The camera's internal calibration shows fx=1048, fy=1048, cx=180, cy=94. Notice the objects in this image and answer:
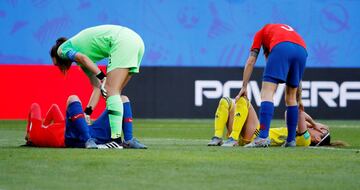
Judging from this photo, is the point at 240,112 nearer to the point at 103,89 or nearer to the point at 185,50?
the point at 103,89

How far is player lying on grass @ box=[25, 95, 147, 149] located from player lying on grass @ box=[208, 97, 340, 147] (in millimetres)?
1103

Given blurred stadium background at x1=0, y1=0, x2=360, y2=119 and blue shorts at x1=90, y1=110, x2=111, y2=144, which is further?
blurred stadium background at x1=0, y1=0, x2=360, y2=119

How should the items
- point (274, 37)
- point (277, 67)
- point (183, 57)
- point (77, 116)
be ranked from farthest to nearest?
point (183, 57), point (274, 37), point (277, 67), point (77, 116)

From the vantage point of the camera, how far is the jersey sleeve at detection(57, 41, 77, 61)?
10.0 m

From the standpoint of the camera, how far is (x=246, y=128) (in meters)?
11.0

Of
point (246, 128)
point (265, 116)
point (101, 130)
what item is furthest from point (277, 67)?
point (101, 130)

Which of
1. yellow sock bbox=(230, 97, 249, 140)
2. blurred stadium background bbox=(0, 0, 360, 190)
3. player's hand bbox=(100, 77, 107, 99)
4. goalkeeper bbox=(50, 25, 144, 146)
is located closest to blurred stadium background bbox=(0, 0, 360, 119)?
blurred stadium background bbox=(0, 0, 360, 190)

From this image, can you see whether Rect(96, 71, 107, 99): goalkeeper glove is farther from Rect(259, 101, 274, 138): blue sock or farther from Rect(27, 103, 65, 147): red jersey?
Rect(259, 101, 274, 138): blue sock

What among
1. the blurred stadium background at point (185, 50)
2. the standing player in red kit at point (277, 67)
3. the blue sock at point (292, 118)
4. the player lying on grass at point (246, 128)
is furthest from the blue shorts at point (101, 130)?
the blurred stadium background at point (185, 50)

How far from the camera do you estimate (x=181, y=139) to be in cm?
1330

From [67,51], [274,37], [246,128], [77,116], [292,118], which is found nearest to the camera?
[77,116]

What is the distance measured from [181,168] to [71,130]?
209cm

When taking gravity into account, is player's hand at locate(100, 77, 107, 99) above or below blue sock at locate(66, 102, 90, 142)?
above

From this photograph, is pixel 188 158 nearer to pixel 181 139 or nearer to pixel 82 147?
pixel 82 147
